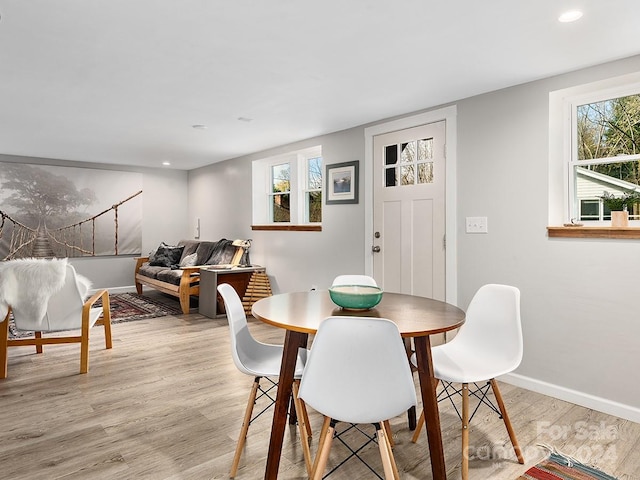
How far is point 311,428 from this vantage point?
240 cm

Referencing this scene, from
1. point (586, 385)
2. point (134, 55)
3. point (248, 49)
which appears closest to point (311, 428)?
point (586, 385)

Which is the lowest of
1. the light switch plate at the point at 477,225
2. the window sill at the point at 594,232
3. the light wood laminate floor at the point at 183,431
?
the light wood laminate floor at the point at 183,431

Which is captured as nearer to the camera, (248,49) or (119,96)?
(248,49)

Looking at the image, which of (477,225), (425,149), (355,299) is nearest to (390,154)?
(425,149)

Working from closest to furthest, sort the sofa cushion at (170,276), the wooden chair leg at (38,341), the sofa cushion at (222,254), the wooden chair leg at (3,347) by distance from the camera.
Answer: the wooden chair leg at (3,347) → the wooden chair leg at (38,341) → the sofa cushion at (170,276) → the sofa cushion at (222,254)

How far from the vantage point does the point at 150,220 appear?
24.3 ft

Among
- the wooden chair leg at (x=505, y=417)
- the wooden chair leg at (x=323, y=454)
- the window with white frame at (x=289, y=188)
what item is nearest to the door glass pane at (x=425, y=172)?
the window with white frame at (x=289, y=188)

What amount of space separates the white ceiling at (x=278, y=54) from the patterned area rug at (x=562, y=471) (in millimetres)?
2185

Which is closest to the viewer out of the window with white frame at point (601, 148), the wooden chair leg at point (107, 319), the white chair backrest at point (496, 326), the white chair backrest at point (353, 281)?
the white chair backrest at point (496, 326)

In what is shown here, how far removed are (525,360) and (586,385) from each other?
41cm

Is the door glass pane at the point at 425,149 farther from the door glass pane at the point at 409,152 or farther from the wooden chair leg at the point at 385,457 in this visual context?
the wooden chair leg at the point at 385,457

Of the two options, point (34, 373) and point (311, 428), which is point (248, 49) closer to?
point (311, 428)

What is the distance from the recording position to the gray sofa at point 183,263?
5.49 m

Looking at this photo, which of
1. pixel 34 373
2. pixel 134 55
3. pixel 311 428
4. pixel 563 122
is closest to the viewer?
pixel 311 428
